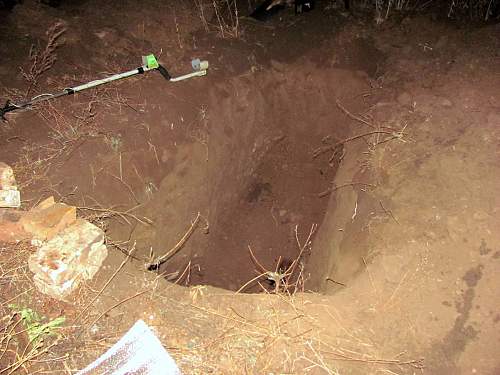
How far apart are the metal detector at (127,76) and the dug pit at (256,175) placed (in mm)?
256

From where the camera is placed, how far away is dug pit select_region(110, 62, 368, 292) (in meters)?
3.65

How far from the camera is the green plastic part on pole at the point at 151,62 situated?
3492 mm

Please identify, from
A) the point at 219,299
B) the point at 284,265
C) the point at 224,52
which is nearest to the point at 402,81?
the point at 224,52

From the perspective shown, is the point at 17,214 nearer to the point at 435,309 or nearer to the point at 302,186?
the point at 435,309

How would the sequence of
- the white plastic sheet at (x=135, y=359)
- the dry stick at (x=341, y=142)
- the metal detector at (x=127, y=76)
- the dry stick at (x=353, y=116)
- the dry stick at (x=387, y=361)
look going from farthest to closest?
the dry stick at (x=353, y=116) < the dry stick at (x=341, y=142) < the metal detector at (x=127, y=76) < the dry stick at (x=387, y=361) < the white plastic sheet at (x=135, y=359)

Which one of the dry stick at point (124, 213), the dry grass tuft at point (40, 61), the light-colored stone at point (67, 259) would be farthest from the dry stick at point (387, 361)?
the dry grass tuft at point (40, 61)

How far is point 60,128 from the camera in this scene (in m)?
3.09

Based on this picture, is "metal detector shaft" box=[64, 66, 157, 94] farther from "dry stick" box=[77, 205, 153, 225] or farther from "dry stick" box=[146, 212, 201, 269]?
"dry stick" box=[146, 212, 201, 269]

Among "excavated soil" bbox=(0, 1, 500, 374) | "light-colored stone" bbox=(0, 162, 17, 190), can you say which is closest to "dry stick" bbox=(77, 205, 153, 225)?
"excavated soil" bbox=(0, 1, 500, 374)

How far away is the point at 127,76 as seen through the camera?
11.6ft

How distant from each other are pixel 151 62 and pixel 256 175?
177 centimetres

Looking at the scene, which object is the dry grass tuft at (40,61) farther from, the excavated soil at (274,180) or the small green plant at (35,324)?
the small green plant at (35,324)

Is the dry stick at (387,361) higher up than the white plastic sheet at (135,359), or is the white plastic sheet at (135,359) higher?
the white plastic sheet at (135,359)

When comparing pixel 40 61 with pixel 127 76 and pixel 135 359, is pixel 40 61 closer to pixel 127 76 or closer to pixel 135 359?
pixel 127 76
